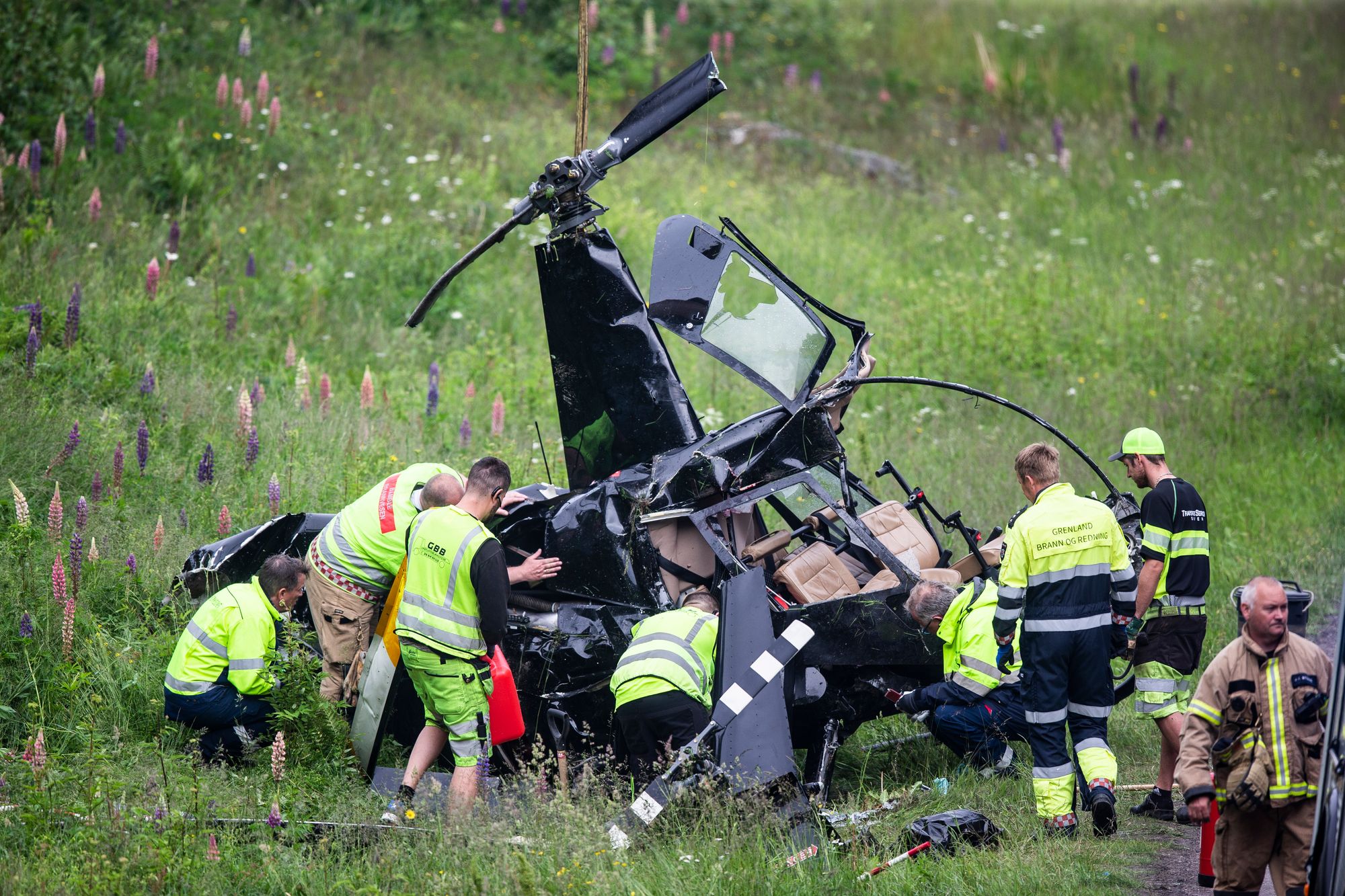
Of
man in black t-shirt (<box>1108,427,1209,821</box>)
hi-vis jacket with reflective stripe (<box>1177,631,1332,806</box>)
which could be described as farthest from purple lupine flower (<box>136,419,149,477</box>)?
hi-vis jacket with reflective stripe (<box>1177,631,1332,806</box>)

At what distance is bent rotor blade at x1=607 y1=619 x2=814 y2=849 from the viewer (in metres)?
5.50

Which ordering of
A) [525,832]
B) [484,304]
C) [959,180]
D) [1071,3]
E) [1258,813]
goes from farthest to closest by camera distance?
[1071,3] < [959,180] < [484,304] < [525,832] < [1258,813]

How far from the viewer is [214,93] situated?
1388 cm

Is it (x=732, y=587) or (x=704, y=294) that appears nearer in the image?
(x=732, y=587)

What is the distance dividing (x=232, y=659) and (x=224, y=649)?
0.10 m

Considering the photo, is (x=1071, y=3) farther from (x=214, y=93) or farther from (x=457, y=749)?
(x=457, y=749)

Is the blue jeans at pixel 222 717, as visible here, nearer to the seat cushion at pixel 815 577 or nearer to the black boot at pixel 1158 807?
the seat cushion at pixel 815 577

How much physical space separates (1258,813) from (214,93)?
1306cm

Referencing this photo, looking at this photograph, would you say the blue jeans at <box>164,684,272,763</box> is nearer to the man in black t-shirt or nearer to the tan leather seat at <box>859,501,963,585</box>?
the tan leather seat at <box>859,501,963,585</box>

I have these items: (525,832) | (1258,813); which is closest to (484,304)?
(525,832)

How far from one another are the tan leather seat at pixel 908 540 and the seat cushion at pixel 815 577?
12.5 inches

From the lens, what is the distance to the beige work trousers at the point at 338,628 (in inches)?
273

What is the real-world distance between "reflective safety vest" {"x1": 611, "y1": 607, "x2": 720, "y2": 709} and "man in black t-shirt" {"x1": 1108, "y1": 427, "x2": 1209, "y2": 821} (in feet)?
7.88

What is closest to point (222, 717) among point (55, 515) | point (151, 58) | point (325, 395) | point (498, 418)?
point (55, 515)
